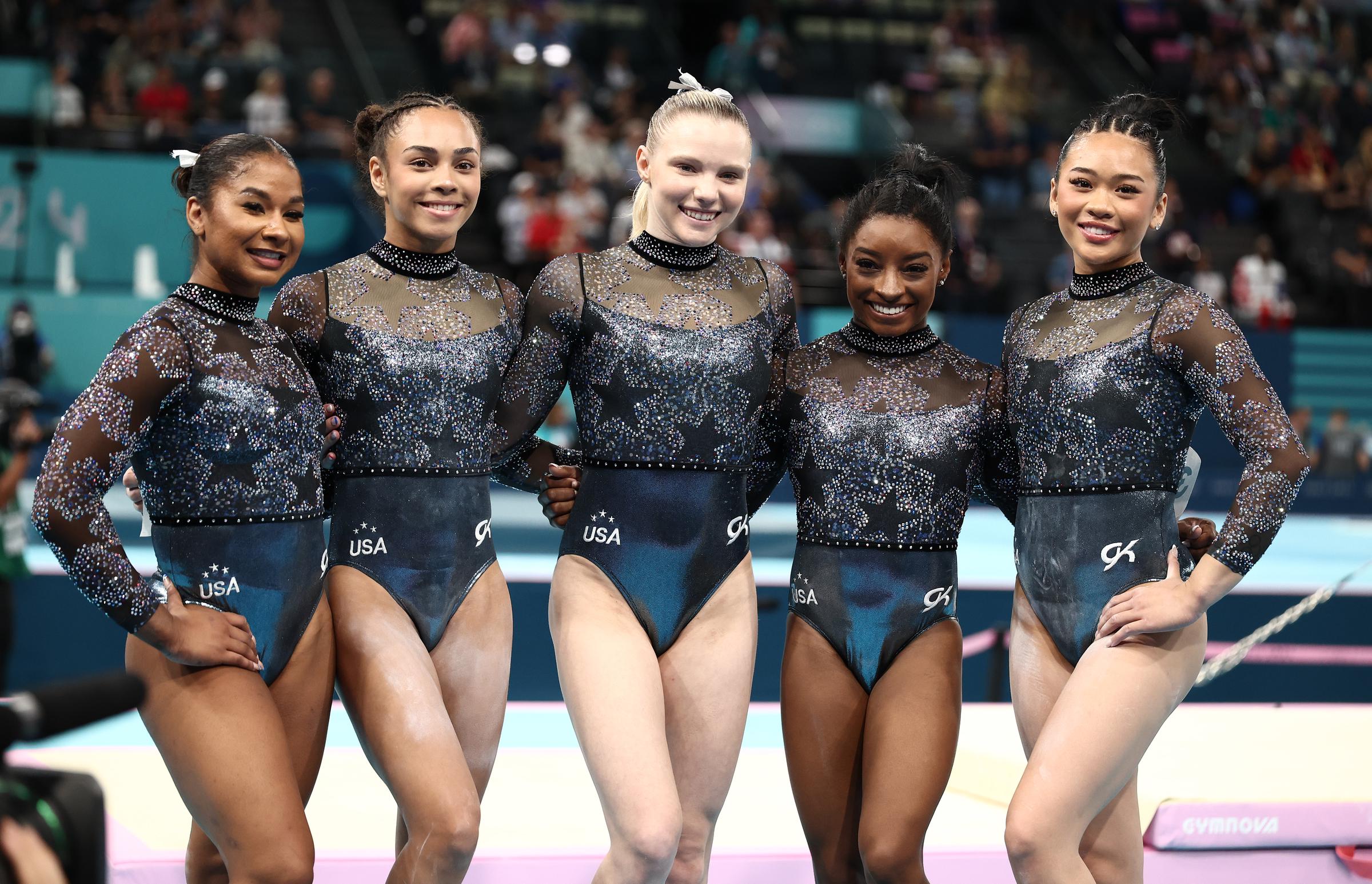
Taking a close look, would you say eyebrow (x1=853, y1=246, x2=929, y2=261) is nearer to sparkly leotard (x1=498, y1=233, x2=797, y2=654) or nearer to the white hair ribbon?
sparkly leotard (x1=498, y1=233, x2=797, y2=654)

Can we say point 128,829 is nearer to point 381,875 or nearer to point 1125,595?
point 381,875

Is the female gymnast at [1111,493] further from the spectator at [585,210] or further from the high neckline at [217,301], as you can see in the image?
the spectator at [585,210]

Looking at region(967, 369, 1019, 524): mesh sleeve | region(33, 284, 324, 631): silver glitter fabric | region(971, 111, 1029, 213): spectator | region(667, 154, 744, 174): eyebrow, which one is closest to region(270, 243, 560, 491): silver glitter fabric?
region(33, 284, 324, 631): silver glitter fabric

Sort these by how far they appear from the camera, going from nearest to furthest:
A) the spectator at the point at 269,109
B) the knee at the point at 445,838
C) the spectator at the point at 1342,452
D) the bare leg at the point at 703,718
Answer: the knee at the point at 445,838 < the bare leg at the point at 703,718 < the spectator at the point at 269,109 < the spectator at the point at 1342,452

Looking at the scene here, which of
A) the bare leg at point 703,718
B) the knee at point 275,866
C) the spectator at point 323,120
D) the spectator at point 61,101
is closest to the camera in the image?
the knee at point 275,866

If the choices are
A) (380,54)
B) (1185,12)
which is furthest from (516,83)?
(1185,12)

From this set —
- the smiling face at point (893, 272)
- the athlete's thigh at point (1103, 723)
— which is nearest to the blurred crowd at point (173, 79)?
the smiling face at point (893, 272)

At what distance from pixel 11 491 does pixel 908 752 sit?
4.76m

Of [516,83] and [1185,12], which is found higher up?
[1185,12]

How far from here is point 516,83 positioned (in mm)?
14180

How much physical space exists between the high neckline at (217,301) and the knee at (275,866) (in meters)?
1.03

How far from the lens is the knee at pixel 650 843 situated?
264cm

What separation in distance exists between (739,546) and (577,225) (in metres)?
9.27

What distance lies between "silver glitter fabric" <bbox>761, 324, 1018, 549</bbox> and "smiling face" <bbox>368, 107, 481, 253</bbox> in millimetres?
847
